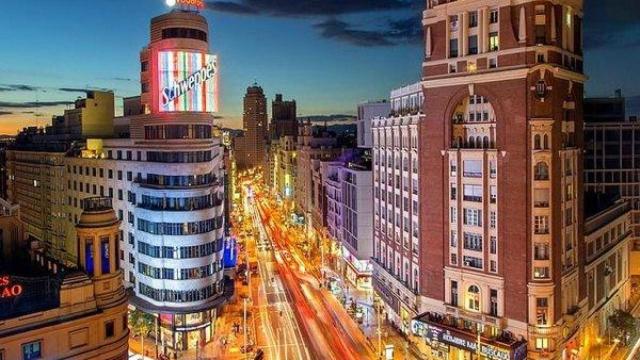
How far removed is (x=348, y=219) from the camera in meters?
126

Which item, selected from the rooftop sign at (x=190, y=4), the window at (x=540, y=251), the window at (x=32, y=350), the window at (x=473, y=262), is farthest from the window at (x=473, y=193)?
the window at (x=32, y=350)

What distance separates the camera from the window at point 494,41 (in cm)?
7062

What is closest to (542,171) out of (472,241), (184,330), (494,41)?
(472,241)

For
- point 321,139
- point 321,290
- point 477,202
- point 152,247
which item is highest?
point 321,139

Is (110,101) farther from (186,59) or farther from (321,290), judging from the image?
(321,290)

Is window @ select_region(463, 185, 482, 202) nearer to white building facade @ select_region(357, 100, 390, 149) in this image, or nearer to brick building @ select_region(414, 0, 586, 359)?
brick building @ select_region(414, 0, 586, 359)

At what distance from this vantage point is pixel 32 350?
46.6m

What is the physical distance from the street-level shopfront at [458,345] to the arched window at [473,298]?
3.81m

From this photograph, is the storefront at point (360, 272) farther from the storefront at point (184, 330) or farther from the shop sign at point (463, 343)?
the shop sign at point (463, 343)

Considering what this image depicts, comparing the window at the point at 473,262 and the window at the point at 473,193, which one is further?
the window at the point at 473,262

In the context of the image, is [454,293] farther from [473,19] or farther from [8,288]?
[8,288]

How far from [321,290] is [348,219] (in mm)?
16803

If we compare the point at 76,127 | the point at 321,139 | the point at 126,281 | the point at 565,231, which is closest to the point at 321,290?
the point at 126,281

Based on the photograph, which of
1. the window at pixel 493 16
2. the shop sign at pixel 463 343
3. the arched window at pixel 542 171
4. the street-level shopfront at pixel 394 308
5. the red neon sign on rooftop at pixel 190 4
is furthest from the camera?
the red neon sign on rooftop at pixel 190 4
